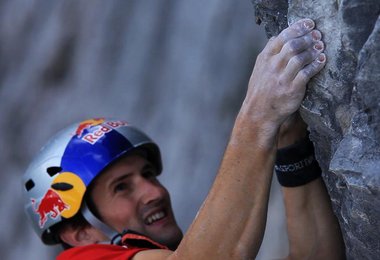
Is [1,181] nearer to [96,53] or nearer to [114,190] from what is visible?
[96,53]

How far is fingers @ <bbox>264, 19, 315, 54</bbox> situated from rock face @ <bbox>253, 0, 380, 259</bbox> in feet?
0.10

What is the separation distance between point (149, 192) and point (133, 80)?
266cm

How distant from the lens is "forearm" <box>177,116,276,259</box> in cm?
284

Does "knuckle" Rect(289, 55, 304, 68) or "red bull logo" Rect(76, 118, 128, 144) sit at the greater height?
"knuckle" Rect(289, 55, 304, 68)

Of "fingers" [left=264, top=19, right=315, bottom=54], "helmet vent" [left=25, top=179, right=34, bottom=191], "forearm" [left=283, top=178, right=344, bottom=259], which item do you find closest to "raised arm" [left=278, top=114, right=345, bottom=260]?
"forearm" [left=283, top=178, right=344, bottom=259]

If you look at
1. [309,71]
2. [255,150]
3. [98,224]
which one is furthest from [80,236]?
[309,71]

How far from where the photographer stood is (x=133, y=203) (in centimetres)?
411

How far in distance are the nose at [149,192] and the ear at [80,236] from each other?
296 mm

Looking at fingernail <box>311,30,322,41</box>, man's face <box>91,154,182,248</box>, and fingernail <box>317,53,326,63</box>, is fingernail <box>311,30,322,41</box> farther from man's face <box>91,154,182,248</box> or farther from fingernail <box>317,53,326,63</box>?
man's face <box>91,154,182,248</box>

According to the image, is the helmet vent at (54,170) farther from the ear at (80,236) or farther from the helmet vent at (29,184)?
the ear at (80,236)

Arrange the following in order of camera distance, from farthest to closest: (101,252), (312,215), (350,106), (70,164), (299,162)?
(70,164), (101,252), (312,215), (299,162), (350,106)

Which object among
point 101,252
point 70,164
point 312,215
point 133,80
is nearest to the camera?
point 312,215

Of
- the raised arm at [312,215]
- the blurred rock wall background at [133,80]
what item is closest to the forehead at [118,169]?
the raised arm at [312,215]

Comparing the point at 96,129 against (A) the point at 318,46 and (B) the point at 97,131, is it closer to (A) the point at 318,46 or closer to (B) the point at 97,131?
(B) the point at 97,131
